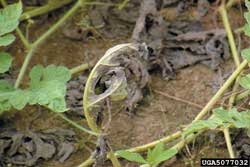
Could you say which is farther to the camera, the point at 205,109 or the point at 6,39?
the point at 205,109

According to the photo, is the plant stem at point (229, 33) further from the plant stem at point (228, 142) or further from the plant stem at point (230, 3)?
the plant stem at point (228, 142)

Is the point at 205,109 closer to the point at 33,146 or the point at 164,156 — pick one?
the point at 164,156

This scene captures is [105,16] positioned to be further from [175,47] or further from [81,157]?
[81,157]

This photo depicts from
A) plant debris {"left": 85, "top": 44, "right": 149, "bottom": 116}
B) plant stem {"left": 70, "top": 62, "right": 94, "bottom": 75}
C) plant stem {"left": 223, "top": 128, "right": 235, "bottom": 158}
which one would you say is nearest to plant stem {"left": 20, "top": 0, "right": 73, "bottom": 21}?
plant stem {"left": 70, "top": 62, "right": 94, "bottom": 75}

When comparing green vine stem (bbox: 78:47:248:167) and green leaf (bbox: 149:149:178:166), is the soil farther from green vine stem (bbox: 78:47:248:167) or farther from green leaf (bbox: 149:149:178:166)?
green leaf (bbox: 149:149:178:166)

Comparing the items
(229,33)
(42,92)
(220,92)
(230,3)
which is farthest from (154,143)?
(230,3)

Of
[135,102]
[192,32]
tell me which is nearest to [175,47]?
[192,32]
